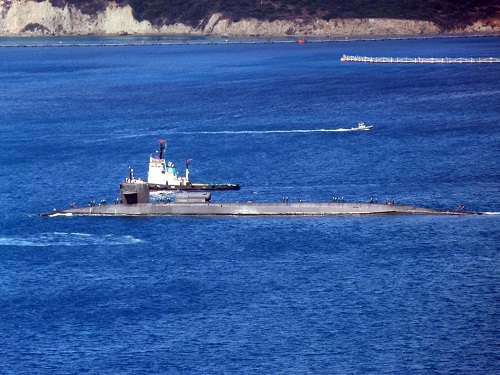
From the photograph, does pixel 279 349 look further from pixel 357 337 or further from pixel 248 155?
pixel 248 155

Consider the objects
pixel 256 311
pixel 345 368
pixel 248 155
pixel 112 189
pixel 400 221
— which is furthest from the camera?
pixel 248 155

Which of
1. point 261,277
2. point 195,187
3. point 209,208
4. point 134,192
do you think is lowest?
point 261,277

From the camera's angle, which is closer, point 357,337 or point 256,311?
point 357,337

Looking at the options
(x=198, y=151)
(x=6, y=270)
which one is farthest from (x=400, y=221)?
(x=198, y=151)

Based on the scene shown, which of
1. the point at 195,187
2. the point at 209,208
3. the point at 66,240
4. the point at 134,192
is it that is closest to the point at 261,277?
the point at 66,240

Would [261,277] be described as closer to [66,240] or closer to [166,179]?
[66,240]

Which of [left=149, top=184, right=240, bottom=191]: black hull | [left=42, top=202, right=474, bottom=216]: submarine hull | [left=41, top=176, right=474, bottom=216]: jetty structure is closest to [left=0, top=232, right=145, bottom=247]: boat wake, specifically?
[left=41, top=176, right=474, bottom=216]: jetty structure

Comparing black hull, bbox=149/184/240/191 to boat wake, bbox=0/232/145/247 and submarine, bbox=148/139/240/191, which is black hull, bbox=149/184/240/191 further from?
boat wake, bbox=0/232/145/247
